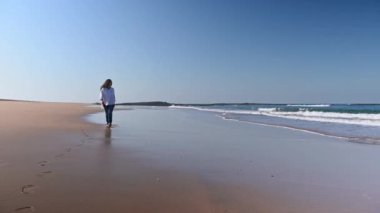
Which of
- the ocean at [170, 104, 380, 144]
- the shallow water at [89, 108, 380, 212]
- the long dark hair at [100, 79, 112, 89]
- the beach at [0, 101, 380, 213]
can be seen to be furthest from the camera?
the long dark hair at [100, 79, 112, 89]

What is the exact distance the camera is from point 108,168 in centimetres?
562

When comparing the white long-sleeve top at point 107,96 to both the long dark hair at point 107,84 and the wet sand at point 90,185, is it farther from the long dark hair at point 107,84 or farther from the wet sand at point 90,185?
the wet sand at point 90,185

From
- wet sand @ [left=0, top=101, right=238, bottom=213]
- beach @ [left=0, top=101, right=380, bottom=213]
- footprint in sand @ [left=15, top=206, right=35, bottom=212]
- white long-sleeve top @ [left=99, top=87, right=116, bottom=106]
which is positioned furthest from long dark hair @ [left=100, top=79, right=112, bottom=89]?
footprint in sand @ [left=15, top=206, right=35, bottom=212]

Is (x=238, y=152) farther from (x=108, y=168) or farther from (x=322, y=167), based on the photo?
(x=108, y=168)

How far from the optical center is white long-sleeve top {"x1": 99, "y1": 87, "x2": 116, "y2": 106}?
14.6 metres

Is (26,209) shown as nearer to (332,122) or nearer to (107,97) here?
(107,97)

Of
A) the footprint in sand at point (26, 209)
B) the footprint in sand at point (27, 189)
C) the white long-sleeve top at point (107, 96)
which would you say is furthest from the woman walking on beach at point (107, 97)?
the footprint in sand at point (26, 209)

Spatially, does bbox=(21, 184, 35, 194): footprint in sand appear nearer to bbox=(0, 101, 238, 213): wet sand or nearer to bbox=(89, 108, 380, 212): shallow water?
bbox=(0, 101, 238, 213): wet sand

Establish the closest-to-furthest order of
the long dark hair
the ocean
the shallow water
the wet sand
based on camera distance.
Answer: the wet sand < the shallow water < the ocean < the long dark hair

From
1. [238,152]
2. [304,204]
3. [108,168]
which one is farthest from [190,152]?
[304,204]

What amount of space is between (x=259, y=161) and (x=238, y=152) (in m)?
1.10

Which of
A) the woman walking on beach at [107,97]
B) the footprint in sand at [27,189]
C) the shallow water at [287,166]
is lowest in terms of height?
the shallow water at [287,166]

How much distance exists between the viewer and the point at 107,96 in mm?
14617

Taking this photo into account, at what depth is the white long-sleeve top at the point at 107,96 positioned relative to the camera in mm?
14578
